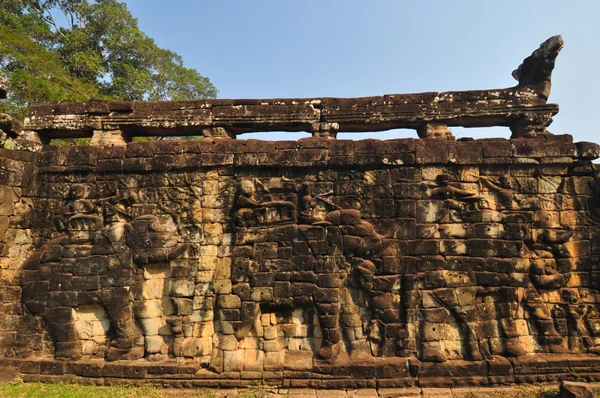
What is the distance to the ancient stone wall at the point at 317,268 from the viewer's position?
4.76 m

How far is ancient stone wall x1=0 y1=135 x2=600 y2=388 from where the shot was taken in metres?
4.76

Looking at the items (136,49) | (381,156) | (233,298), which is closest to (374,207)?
(381,156)

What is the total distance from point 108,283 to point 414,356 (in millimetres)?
4963

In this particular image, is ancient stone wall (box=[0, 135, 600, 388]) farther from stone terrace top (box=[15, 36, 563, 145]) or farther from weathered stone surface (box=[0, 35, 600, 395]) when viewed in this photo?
stone terrace top (box=[15, 36, 563, 145])

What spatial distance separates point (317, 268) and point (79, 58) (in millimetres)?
12758

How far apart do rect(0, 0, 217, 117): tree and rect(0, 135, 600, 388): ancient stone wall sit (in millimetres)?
6593

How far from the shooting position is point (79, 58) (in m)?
11.8

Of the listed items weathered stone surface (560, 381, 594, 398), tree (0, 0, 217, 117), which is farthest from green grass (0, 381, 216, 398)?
tree (0, 0, 217, 117)

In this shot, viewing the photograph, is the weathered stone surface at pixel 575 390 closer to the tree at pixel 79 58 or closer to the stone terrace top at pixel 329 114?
the stone terrace top at pixel 329 114

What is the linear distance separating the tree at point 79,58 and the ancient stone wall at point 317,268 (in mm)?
6593

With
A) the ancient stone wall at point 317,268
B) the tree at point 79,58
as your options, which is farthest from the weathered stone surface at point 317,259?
the tree at point 79,58

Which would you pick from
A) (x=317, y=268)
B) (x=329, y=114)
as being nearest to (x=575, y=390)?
(x=317, y=268)

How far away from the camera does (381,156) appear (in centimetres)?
509

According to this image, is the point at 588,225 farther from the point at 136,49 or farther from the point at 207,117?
the point at 136,49
